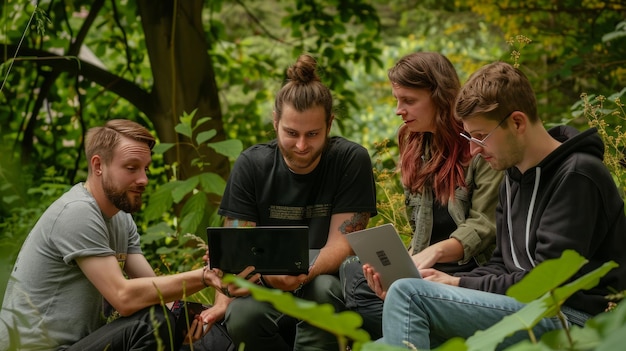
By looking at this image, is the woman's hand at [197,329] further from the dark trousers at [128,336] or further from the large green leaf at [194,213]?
the large green leaf at [194,213]

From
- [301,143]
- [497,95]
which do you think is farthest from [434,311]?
[301,143]

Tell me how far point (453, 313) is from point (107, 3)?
5.66 meters

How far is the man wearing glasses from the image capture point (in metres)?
2.83

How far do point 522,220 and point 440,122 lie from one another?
744 mm

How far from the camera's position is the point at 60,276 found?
3436mm

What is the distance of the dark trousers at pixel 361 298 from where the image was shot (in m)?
3.49

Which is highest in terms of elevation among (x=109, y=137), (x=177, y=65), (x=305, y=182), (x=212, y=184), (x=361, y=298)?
(x=177, y=65)

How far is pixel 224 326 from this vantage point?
3.84 m

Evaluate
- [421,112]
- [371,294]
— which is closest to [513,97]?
[421,112]

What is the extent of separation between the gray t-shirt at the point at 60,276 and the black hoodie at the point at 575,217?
1.48 m

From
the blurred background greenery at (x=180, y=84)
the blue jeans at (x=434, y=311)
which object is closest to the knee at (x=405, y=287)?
the blue jeans at (x=434, y=311)

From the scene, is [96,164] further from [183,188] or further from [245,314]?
[183,188]

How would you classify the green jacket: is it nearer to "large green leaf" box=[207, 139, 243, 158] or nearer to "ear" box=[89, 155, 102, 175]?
"ear" box=[89, 155, 102, 175]

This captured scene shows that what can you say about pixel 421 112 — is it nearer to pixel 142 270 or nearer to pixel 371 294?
pixel 371 294
